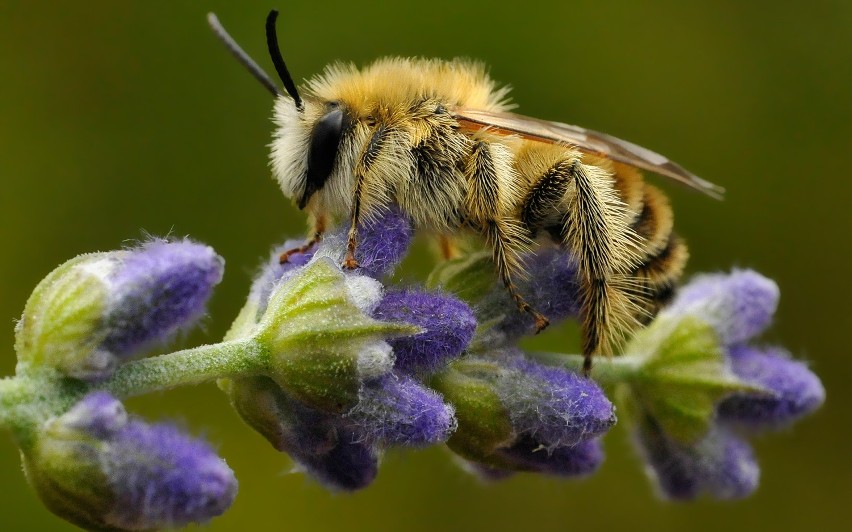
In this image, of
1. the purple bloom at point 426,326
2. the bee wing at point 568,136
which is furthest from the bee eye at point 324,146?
the purple bloom at point 426,326

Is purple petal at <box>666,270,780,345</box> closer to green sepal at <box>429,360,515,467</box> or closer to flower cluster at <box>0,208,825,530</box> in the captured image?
flower cluster at <box>0,208,825,530</box>

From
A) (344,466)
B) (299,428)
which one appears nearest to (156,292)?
(299,428)

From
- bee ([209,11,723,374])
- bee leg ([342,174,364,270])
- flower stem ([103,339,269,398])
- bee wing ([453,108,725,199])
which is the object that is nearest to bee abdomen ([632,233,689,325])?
bee ([209,11,723,374])

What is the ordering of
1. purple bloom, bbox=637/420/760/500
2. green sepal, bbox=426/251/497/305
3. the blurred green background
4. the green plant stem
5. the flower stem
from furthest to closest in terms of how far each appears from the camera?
the blurred green background
purple bloom, bbox=637/420/760/500
the green plant stem
green sepal, bbox=426/251/497/305
the flower stem

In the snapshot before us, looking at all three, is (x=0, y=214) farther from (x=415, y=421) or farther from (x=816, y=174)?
(x=816, y=174)

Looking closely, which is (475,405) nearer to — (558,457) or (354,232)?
(558,457)
